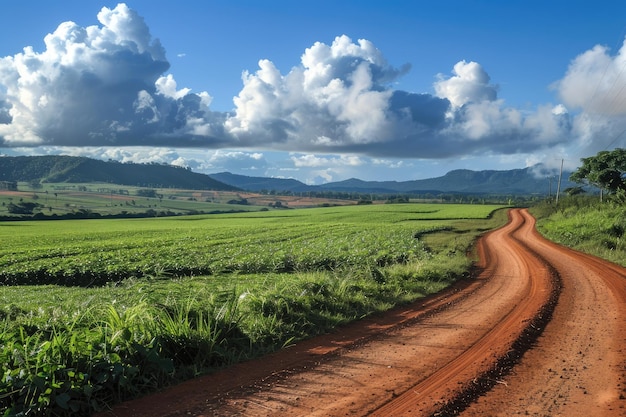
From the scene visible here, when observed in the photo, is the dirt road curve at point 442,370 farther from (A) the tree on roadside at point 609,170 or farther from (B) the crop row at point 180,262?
(A) the tree on roadside at point 609,170

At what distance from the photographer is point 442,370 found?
7.50m

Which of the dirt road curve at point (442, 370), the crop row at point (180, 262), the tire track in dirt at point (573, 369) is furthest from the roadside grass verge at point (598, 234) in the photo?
the dirt road curve at point (442, 370)

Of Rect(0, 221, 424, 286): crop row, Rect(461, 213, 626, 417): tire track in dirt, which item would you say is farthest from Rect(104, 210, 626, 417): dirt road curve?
Rect(0, 221, 424, 286): crop row

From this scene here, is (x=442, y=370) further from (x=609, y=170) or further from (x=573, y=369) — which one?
(x=609, y=170)

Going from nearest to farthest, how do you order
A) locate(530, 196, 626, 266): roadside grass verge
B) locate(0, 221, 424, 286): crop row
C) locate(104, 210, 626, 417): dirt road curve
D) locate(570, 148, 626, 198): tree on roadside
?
1. locate(104, 210, 626, 417): dirt road curve
2. locate(0, 221, 424, 286): crop row
3. locate(530, 196, 626, 266): roadside grass verge
4. locate(570, 148, 626, 198): tree on roadside

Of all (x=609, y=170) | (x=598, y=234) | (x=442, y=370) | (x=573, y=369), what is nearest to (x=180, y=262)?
(x=442, y=370)

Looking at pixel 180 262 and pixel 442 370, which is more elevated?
pixel 442 370

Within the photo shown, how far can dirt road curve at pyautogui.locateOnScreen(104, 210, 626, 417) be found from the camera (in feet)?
20.3

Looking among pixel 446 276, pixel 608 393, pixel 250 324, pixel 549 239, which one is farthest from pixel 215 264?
pixel 549 239

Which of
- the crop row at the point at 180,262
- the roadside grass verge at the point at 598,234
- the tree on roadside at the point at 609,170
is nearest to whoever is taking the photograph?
the crop row at the point at 180,262

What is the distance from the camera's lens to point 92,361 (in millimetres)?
6500

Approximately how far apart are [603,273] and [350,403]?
16135 mm

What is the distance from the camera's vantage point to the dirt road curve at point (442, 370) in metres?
6.19

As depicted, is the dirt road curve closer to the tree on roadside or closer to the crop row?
the crop row
